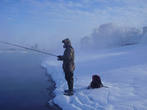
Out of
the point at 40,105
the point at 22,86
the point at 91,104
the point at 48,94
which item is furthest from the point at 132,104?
the point at 22,86

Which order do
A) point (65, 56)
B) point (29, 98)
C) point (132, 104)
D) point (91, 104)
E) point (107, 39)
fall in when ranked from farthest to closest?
point (107, 39) → point (29, 98) → point (65, 56) → point (91, 104) → point (132, 104)

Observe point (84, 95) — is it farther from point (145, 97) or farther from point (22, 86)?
point (22, 86)

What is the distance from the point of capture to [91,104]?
584cm

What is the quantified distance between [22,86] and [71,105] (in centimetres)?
438

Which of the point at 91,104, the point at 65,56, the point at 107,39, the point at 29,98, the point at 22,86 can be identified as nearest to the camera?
the point at 91,104

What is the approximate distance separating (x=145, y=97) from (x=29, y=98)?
4.58 m

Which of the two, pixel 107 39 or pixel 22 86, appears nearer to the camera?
pixel 22 86

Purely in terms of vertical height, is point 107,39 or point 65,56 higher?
point 107,39

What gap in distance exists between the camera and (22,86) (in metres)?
9.46

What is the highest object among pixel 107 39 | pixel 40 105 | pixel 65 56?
pixel 107 39

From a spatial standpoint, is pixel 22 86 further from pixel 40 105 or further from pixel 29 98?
pixel 40 105

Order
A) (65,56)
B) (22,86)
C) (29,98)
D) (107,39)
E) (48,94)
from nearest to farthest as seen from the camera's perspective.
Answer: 1. (65,56)
2. (29,98)
3. (48,94)
4. (22,86)
5. (107,39)

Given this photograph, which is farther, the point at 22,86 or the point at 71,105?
the point at 22,86

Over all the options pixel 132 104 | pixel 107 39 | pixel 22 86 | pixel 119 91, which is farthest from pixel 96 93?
pixel 107 39
